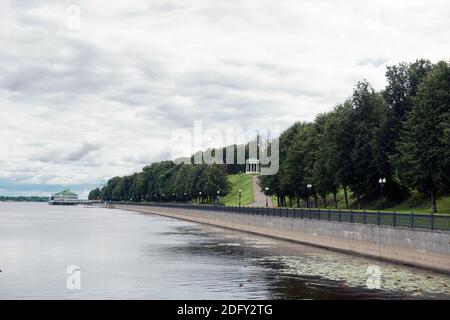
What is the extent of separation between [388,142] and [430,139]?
14504mm

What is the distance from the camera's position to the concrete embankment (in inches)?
1385

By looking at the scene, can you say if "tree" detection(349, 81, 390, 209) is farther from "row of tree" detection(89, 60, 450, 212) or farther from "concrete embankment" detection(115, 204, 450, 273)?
"concrete embankment" detection(115, 204, 450, 273)

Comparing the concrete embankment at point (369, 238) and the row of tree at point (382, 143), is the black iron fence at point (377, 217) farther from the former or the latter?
the row of tree at point (382, 143)

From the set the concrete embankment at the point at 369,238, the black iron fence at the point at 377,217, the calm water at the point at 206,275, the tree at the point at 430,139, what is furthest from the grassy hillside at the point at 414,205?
the calm water at the point at 206,275

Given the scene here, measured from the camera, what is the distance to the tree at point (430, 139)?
2363 inches

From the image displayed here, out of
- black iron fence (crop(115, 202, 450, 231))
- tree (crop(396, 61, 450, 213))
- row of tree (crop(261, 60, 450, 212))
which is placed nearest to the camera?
black iron fence (crop(115, 202, 450, 231))

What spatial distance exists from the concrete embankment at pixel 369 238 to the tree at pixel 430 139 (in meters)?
12.5

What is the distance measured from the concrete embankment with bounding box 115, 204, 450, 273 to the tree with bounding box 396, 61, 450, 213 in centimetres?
1252

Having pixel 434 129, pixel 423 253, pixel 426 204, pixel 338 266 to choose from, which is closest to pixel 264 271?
pixel 338 266

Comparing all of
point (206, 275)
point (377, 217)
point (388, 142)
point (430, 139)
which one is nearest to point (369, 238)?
point (377, 217)

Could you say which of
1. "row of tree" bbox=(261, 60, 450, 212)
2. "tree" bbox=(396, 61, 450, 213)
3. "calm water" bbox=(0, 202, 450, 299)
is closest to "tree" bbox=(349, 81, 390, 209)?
"row of tree" bbox=(261, 60, 450, 212)

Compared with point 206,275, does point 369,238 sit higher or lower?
higher

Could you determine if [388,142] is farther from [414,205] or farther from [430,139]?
[430,139]

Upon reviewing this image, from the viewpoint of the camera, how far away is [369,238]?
4534cm
